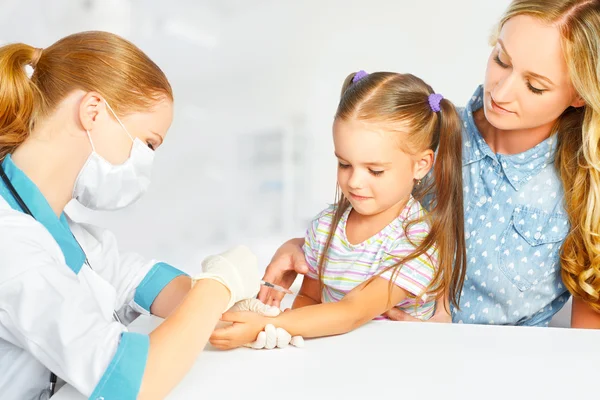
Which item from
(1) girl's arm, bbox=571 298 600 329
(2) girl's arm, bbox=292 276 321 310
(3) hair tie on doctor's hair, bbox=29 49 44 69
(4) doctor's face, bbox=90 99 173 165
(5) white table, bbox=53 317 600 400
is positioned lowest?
(1) girl's arm, bbox=571 298 600 329

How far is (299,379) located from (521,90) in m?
0.83

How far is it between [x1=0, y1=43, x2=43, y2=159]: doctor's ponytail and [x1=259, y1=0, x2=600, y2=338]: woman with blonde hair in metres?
0.68

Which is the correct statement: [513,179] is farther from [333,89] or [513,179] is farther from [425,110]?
[333,89]

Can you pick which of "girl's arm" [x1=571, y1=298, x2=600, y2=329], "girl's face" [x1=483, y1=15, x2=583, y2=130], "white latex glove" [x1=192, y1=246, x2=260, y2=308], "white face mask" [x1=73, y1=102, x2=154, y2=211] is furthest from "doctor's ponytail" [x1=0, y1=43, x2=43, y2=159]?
"girl's arm" [x1=571, y1=298, x2=600, y2=329]

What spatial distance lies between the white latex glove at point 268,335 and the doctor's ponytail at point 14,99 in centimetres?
49

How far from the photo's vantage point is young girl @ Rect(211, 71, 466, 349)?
162 cm

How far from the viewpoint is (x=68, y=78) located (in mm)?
1377

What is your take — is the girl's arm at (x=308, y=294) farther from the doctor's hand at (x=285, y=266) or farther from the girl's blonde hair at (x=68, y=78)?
the girl's blonde hair at (x=68, y=78)

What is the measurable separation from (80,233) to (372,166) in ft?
2.03

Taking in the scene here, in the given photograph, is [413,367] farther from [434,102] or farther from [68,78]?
[68,78]

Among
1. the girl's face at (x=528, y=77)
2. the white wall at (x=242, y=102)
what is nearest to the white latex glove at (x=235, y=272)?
the girl's face at (x=528, y=77)

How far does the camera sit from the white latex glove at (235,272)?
133 cm

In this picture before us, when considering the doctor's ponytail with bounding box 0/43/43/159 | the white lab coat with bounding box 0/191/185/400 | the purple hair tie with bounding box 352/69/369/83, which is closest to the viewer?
the white lab coat with bounding box 0/191/185/400

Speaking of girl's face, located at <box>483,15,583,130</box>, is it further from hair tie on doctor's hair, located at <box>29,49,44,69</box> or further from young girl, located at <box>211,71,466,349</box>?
hair tie on doctor's hair, located at <box>29,49,44,69</box>
